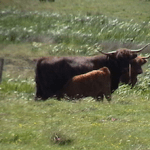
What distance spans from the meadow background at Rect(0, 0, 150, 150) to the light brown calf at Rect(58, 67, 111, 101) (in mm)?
235

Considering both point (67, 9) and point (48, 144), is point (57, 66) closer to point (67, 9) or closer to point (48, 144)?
point (48, 144)

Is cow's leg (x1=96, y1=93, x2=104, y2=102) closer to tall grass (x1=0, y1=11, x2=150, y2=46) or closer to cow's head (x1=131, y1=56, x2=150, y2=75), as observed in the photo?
cow's head (x1=131, y1=56, x2=150, y2=75)

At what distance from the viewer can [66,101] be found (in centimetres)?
1297

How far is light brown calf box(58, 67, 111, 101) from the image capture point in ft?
42.1

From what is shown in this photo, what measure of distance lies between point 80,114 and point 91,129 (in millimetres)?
1863

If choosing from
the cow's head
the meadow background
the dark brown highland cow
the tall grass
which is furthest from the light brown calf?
the tall grass

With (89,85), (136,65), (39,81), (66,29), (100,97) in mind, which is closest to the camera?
(39,81)

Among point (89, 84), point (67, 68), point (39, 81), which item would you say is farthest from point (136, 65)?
point (39, 81)

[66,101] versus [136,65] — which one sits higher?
[136,65]

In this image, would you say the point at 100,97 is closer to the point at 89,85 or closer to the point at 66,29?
the point at 89,85

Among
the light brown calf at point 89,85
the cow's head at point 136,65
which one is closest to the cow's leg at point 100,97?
the light brown calf at point 89,85

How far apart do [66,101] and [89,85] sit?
821 mm

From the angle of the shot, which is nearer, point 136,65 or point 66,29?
point 136,65

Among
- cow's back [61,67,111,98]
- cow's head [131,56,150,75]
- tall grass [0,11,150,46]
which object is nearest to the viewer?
cow's back [61,67,111,98]
